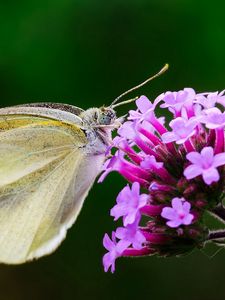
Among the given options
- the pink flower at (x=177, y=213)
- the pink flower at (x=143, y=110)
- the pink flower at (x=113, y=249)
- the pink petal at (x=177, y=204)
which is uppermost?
the pink flower at (x=143, y=110)

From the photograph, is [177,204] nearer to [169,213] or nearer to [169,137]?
[169,213]

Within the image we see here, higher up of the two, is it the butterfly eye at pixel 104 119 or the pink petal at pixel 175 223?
the butterfly eye at pixel 104 119

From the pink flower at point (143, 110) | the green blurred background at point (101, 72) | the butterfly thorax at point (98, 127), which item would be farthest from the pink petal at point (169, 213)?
the green blurred background at point (101, 72)

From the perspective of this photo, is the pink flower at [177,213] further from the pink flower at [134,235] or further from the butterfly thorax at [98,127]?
the butterfly thorax at [98,127]

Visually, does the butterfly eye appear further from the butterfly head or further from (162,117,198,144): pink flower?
(162,117,198,144): pink flower

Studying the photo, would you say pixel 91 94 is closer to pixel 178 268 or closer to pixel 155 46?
pixel 155 46

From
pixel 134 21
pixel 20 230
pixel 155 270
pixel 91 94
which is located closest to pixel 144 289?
pixel 155 270

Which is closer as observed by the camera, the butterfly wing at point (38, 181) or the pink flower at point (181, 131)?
the pink flower at point (181, 131)

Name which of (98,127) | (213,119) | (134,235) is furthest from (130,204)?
(98,127)
